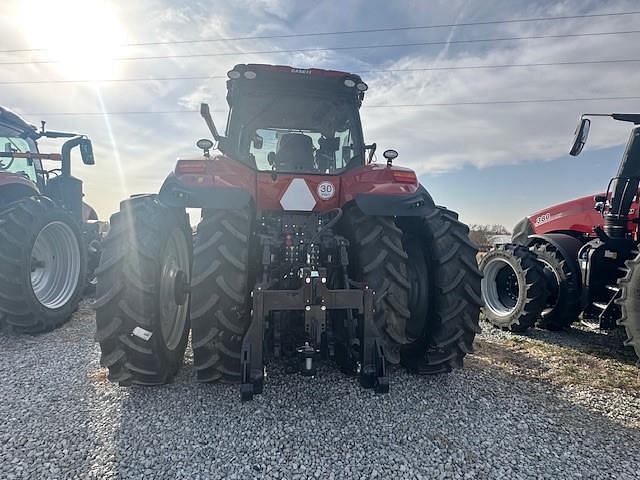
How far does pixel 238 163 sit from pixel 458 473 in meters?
2.48

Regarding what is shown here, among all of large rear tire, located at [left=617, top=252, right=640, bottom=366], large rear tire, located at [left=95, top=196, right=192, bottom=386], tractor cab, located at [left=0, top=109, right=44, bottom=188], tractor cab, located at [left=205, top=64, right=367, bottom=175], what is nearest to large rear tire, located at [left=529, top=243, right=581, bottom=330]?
large rear tire, located at [left=617, top=252, right=640, bottom=366]

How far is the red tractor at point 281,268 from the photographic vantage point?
2.65 metres

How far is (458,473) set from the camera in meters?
2.14

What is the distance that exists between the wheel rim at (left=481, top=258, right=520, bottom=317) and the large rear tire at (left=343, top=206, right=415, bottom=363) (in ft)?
10.7

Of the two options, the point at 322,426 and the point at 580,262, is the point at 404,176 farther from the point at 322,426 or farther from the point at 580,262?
the point at 580,262

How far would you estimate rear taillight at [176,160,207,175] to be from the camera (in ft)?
9.55

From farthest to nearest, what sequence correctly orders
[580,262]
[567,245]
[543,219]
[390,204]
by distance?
[543,219] < [567,245] < [580,262] < [390,204]

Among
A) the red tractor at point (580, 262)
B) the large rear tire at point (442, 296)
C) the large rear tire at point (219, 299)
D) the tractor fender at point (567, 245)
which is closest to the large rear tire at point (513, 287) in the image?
the red tractor at point (580, 262)

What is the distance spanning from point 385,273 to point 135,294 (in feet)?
5.55

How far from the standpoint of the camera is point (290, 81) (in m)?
3.51

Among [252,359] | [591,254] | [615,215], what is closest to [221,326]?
[252,359]

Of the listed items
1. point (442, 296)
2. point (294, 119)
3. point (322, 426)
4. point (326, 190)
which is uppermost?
point (294, 119)

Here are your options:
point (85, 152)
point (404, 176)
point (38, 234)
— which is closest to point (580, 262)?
point (404, 176)

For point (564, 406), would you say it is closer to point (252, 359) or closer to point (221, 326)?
point (252, 359)
